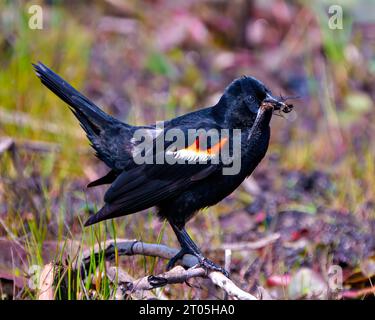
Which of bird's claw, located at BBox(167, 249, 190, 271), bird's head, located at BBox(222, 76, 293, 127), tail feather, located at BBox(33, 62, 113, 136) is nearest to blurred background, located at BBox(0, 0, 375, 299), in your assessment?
bird's claw, located at BBox(167, 249, 190, 271)

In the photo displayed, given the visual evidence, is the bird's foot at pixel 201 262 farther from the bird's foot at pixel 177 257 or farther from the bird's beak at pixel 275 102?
the bird's beak at pixel 275 102

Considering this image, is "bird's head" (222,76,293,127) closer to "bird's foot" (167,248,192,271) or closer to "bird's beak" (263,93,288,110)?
"bird's beak" (263,93,288,110)

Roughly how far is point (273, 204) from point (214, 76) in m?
2.25

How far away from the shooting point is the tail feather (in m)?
4.12

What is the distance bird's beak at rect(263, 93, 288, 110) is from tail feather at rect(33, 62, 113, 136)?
2.86 feet

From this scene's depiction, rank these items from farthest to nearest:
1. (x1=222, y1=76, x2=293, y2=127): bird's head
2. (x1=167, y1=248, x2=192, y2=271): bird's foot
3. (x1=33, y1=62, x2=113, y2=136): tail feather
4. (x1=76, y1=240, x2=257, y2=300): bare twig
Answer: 1. (x1=33, y1=62, x2=113, y2=136): tail feather
2. (x1=222, y1=76, x2=293, y2=127): bird's head
3. (x1=167, y1=248, x2=192, y2=271): bird's foot
4. (x1=76, y1=240, x2=257, y2=300): bare twig

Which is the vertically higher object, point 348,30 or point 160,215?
point 348,30

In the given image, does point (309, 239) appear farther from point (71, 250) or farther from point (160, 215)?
point (71, 250)

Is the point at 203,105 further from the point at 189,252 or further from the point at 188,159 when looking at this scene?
the point at 189,252

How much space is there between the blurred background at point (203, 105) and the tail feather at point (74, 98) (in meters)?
0.52

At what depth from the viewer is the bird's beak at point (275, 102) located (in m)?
3.79

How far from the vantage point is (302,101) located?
730cm

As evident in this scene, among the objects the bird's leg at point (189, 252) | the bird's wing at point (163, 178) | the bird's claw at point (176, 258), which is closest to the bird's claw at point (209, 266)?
the bird's leg at point (189, 252)

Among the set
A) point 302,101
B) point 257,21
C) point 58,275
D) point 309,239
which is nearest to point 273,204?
point 309,239
